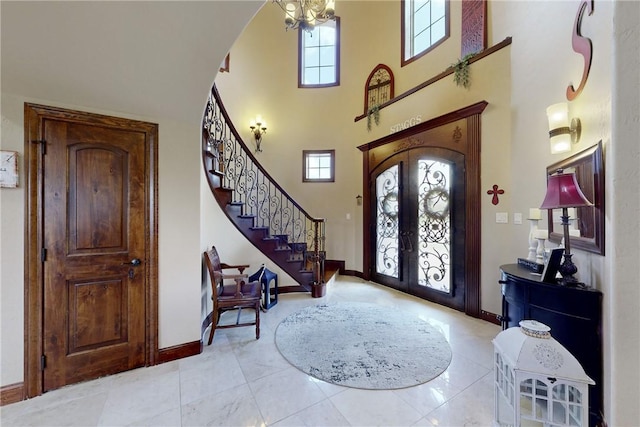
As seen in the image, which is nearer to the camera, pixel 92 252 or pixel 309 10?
pixel 92 252

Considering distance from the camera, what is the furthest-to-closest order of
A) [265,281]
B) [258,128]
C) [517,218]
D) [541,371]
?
[258,128]
[265,281]
[517,218]
[541,371]

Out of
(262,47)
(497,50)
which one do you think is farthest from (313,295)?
(262,47)

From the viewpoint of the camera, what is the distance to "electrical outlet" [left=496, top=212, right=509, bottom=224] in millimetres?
3126

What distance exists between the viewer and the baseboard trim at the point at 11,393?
1.81m

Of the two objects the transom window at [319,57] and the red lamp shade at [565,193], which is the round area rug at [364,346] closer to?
the red lamp shade at [565,193]

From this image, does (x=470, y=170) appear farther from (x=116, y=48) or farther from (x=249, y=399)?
(x=116, y=48)

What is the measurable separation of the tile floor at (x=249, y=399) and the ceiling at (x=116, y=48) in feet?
7.26

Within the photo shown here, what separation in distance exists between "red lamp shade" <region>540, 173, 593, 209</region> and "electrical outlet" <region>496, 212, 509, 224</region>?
4.95 feet

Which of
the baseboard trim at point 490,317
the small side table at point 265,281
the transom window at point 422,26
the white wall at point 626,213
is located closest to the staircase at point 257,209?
the small side table at point 265,281

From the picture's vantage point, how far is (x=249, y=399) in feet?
6.14

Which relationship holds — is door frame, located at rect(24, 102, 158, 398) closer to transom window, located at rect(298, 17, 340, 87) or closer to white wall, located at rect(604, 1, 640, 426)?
white wall, located at rect(604, 1, 640, 426)

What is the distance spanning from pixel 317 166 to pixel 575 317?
4.84 metres

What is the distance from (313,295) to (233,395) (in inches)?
92.7

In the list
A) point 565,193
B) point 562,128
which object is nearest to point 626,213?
point 565,193
